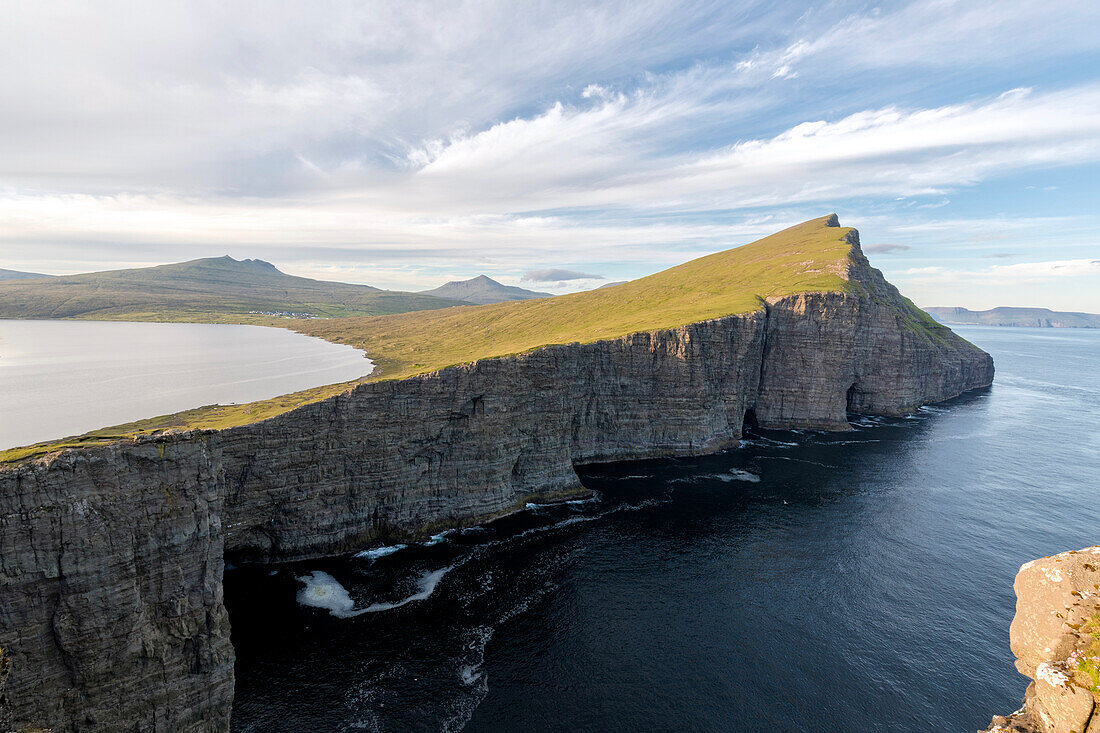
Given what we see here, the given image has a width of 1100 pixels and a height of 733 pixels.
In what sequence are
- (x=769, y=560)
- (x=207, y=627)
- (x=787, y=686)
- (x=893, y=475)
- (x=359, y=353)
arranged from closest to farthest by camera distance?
(x=207, y=627), (x=787, y=686), (x=769, y=560), (x=893, y=475), (x=359, y=353)

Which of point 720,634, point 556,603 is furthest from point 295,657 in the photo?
point 720,634

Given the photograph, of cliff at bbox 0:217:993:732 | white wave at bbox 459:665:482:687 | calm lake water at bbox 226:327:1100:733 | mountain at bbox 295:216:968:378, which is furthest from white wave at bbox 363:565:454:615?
mountain at bbox 295:216:968:378

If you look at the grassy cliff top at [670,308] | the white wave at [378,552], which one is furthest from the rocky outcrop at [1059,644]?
the grassy cliff top at [670,308]

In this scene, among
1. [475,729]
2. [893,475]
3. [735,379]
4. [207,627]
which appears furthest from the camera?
[735,379]

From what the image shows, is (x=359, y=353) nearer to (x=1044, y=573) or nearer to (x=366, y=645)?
(x=366, y=645)

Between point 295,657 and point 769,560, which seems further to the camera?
point 769,560

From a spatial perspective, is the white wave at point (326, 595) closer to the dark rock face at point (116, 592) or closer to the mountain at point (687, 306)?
the dark rock face at point (116, 592)
